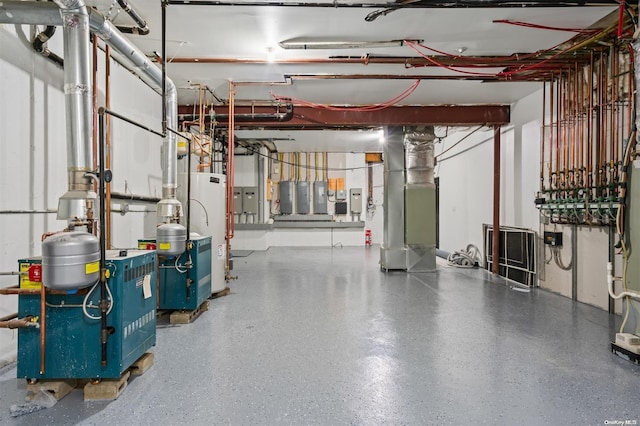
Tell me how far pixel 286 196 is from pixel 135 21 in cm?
616

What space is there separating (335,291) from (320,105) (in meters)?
2.62

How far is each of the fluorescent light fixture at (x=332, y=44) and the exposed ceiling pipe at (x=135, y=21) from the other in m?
1.20

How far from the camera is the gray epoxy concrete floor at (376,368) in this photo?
5.42 ft

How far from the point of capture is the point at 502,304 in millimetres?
3549

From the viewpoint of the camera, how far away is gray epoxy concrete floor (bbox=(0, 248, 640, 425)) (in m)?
1.65

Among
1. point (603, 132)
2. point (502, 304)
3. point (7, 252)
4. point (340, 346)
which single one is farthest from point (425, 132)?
point (7, 252)

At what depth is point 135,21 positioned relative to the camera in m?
2.68

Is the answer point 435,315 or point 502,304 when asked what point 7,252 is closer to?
point 435,315

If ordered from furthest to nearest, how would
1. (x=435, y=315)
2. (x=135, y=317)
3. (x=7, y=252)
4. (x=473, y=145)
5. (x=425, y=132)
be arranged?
(x=473, y=145)
(x=425, y=132)
(x=435, y=315)
(x=7, y=252)
(x=135, y=317)

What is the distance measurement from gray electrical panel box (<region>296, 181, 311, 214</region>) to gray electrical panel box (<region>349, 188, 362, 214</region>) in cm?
118

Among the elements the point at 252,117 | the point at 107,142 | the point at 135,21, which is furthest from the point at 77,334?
the point at 252,117

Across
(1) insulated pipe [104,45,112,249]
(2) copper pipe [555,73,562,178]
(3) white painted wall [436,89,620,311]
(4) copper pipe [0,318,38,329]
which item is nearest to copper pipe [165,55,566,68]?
(2) copper pipe [555,73,562,178]

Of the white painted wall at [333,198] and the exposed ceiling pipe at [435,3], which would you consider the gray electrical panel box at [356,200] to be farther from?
the exposed ceiling pipe at [435,3]

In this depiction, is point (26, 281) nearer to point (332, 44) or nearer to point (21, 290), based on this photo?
point (21, 290)
